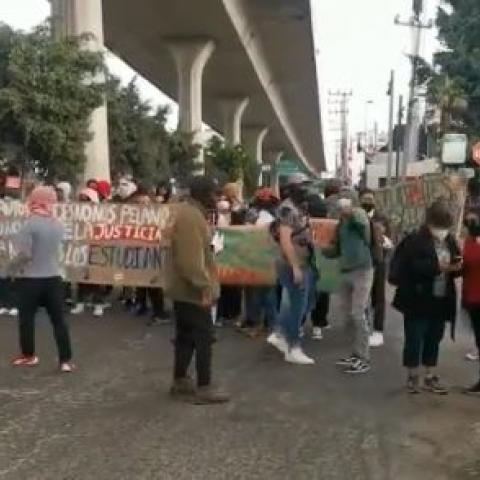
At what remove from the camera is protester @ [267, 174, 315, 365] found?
8.91 m

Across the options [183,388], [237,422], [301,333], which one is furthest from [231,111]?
[237,422]

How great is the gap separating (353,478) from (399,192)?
13.1 m

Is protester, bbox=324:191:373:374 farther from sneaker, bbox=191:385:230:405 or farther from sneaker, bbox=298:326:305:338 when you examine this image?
sneaker, bbox=191:385:230:405

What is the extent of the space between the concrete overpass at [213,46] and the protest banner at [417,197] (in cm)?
586

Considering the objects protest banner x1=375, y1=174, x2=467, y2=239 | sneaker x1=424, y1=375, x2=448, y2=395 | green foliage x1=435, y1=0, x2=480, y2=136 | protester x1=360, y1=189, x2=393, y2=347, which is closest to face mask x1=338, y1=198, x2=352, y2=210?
protester x1=360, y1=189, x2=393, y2=347

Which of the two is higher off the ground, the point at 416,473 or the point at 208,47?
the point at 208,47

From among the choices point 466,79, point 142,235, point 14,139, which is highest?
point 466,79

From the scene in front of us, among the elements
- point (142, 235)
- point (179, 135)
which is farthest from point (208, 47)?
point (142, 235)

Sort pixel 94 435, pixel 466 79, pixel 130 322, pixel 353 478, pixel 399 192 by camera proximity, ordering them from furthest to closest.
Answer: pixel 466 79 < pixel 399 192 < pixel 130 322 < pixel 94 435 < pixel 353 478

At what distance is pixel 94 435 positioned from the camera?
6.43 metres

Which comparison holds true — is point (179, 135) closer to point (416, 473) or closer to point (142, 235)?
point (142, 235)

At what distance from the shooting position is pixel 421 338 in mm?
7906

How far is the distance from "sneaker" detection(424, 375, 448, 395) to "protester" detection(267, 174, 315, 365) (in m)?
1.46

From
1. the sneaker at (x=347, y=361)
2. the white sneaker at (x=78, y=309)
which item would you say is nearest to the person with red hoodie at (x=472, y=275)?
the sneaker at (x=347, y=361)
